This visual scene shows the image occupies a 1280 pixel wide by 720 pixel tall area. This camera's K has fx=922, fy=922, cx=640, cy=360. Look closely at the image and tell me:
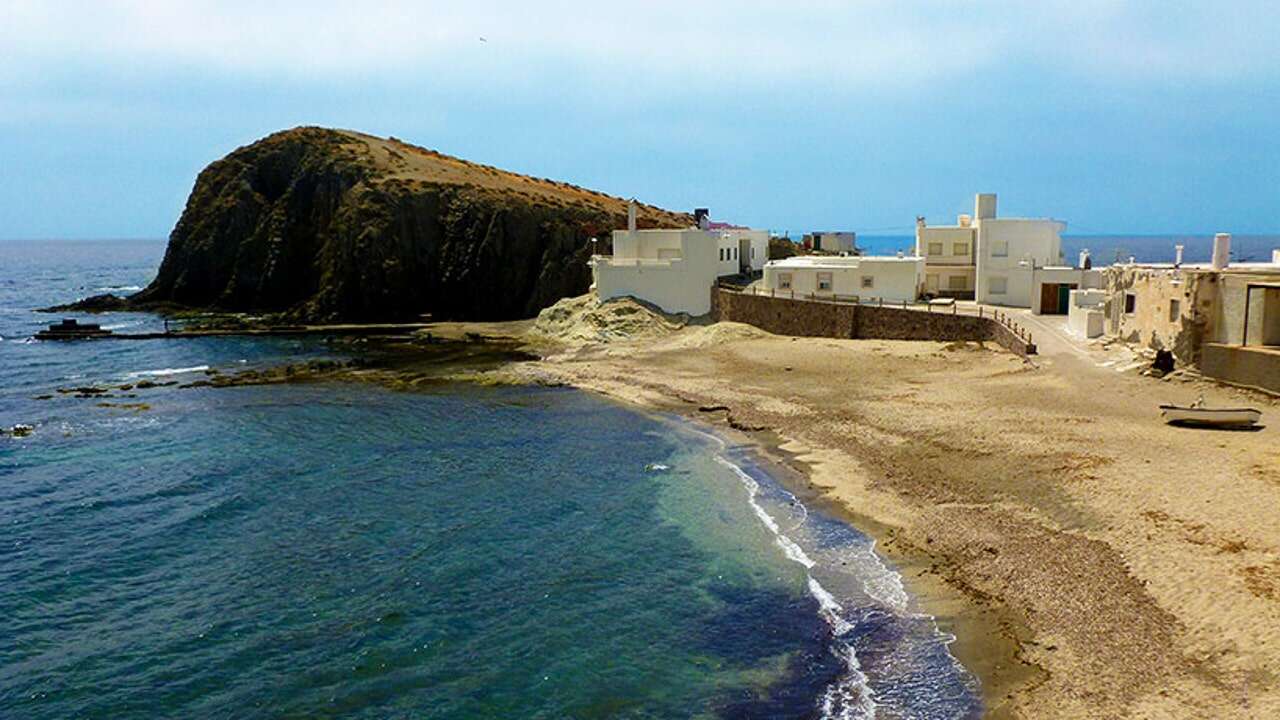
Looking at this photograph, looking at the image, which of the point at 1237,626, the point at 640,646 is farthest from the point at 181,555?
the point at 1237,626

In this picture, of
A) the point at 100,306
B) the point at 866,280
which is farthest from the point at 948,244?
the point at 100,306

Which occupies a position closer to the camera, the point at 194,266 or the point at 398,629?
the point at 398,629

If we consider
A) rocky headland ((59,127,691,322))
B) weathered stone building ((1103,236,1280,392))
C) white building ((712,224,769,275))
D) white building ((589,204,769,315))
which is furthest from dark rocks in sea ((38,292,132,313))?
weathered stone building ((1103,236,1280,392))

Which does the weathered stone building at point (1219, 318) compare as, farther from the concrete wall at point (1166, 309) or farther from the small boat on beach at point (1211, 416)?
the small boat on beach at point (1211, 416)

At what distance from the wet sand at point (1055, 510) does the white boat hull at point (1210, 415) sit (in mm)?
496

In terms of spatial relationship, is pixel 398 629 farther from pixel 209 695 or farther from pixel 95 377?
pixel 95 377

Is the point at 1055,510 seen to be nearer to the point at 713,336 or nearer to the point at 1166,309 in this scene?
the point at 1166,309

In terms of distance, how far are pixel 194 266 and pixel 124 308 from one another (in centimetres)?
706

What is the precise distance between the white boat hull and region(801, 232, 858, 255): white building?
4820cm

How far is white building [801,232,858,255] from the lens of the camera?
75688 millimetres

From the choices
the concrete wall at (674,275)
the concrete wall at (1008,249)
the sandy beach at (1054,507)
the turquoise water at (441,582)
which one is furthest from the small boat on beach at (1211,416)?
the concrete wall at (674,275)

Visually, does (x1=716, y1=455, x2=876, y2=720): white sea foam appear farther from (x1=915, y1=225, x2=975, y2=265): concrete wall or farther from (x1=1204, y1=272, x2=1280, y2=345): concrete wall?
(x1=915, y1=225, x2=975, y2=265): concrete wall

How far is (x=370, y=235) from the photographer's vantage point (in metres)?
78.4

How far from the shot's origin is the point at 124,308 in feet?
276
